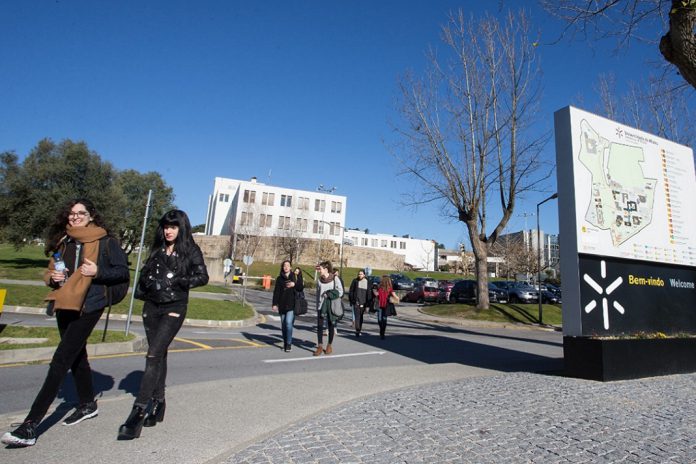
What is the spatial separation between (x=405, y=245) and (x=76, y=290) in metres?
110

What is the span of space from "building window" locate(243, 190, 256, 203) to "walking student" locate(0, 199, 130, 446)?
68.8 meters

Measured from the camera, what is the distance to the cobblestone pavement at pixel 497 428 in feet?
11.2

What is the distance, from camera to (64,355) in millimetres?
3621

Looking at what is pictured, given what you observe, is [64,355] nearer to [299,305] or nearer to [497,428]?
[497,428]

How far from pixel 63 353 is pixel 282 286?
563cm

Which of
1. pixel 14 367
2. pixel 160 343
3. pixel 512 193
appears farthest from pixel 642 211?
pixel 512 193

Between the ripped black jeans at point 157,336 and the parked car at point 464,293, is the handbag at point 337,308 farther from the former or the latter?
the parked car at point 464,293

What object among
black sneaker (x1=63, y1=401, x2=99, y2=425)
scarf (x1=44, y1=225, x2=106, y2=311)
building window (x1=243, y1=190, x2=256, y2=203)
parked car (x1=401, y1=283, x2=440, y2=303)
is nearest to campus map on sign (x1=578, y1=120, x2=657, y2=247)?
scarf (x1=44, y1=225, x2=106, y2=311)

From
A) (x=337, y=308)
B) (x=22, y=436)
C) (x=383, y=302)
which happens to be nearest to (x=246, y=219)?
(x=383, y=302)

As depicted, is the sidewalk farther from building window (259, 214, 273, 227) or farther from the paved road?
building window (259, 214, 273, 227)

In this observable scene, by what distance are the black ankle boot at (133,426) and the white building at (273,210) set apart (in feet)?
209

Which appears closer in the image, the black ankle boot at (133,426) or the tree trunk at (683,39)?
the black ankle boot at (133,426)

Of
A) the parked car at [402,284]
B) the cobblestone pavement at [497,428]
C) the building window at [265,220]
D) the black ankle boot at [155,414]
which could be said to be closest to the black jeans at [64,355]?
the black ankle boot at [155,414]

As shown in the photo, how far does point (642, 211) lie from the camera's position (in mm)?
8023
